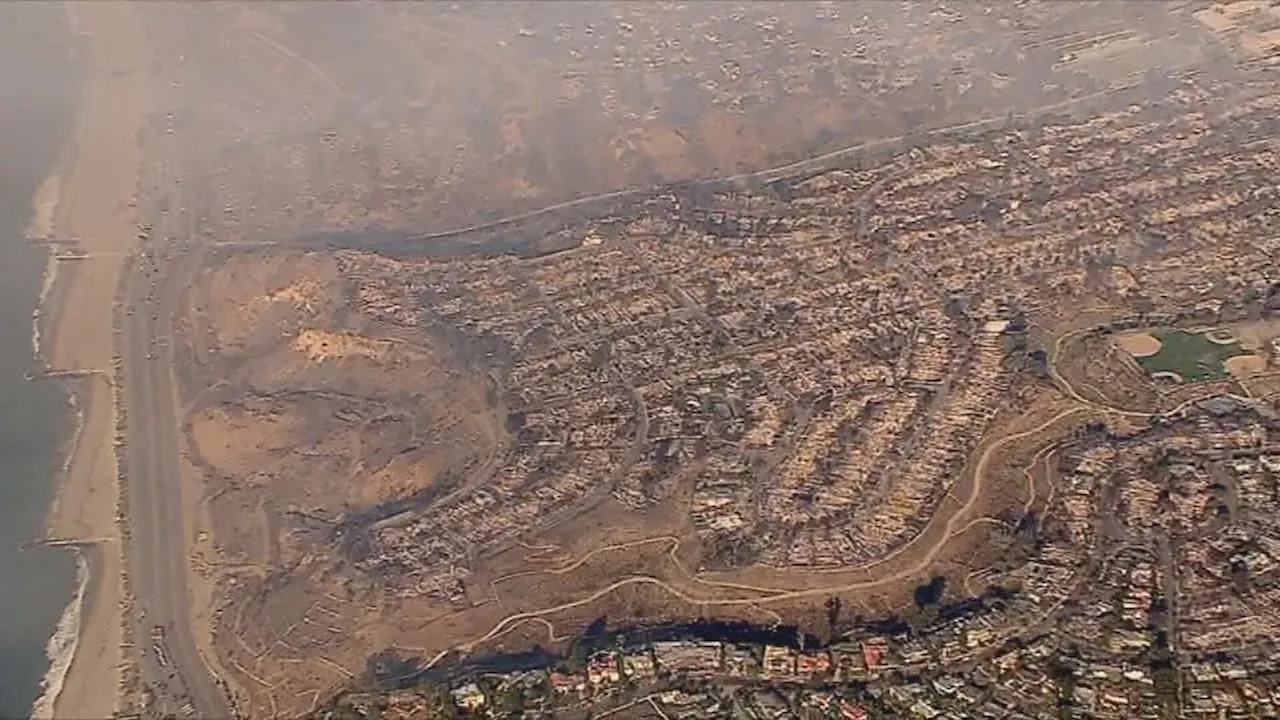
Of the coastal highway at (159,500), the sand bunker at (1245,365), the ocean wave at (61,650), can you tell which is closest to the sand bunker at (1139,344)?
the sand bunker at (1245,365)

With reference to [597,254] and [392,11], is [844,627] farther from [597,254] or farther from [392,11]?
[392,11]

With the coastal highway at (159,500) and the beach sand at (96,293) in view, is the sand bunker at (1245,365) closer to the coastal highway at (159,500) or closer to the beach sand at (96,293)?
the coastal highway at (159,500)

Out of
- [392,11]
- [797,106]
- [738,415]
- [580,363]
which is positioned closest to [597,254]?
[580,363]

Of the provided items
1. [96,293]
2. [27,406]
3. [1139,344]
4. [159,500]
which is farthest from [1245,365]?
[96,293]

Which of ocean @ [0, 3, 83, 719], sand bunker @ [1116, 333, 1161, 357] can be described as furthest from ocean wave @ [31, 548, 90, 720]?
sand bunker @ [1116, 333, 1161, 357]

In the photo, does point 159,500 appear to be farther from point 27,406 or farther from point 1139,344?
point 1139,344

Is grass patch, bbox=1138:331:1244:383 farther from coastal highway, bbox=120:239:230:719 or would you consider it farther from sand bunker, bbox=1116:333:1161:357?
coastal highway, bbox=120:239:230:719
